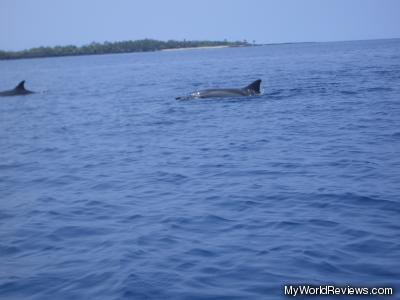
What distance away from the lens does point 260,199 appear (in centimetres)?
1111

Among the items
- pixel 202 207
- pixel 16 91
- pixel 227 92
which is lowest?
pixel 202 207

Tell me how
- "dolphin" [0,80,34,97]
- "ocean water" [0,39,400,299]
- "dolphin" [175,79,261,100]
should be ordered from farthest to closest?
"dolphin" [0,80,34,97] → "dolphin" [175,79,261,100] → "ocean water" [0,39,400,299]

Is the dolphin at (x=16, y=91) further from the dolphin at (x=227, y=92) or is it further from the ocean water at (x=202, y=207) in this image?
the ocean water at (x=202, y=207)

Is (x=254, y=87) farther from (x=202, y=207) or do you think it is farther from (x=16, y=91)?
(x=202, y=207)

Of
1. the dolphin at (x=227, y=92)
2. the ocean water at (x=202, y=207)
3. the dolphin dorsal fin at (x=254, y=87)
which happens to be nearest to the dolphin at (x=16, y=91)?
the dolphin at (x=227, y=92)

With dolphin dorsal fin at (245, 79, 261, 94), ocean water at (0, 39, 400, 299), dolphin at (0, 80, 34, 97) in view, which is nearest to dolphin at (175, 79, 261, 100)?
dolphin dorsal fin at (245, 79, 261, 94)

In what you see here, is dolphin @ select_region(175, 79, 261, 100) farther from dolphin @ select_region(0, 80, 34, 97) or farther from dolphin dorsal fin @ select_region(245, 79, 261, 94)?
dolphin @ select_region(0, 80, 34, 97)

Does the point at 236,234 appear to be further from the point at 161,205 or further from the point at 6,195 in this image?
the point at 6,195

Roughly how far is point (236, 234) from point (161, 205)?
2283mm

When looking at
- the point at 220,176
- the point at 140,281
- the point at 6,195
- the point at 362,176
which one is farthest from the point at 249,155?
the point at 140,281

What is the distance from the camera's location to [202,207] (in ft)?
35.4

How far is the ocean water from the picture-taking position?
301 inches

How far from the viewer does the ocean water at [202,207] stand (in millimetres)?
7648

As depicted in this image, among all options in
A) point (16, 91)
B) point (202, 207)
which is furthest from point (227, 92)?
point (202, 207)
